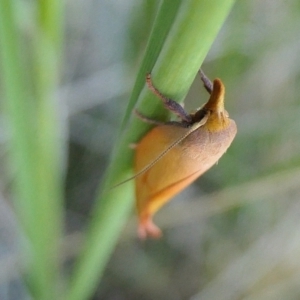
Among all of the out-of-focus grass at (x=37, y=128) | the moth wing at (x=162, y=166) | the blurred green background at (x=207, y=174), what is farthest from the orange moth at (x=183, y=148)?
the blurred green background at (x=207, y=174)

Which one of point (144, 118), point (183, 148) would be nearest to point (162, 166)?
point (183, 148)

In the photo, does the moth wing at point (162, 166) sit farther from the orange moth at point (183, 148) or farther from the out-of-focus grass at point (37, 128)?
the out-of-focus grass at point (37, 128)

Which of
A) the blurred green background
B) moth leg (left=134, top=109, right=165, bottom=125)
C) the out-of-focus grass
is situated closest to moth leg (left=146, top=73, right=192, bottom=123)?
moth leg (left=134, top=109, right=165, bottom=125)

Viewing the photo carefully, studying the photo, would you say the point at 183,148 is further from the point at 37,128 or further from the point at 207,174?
the point at 207,174

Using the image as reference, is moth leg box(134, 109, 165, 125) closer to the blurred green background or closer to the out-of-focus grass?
the out-of-focus grass

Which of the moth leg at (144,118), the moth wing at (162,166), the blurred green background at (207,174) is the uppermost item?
the moth leg at (144,118)

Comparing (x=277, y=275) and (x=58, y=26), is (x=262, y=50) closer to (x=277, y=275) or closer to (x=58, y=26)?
(x=58, y=26)

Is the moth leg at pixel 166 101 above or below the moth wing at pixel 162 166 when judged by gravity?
above
